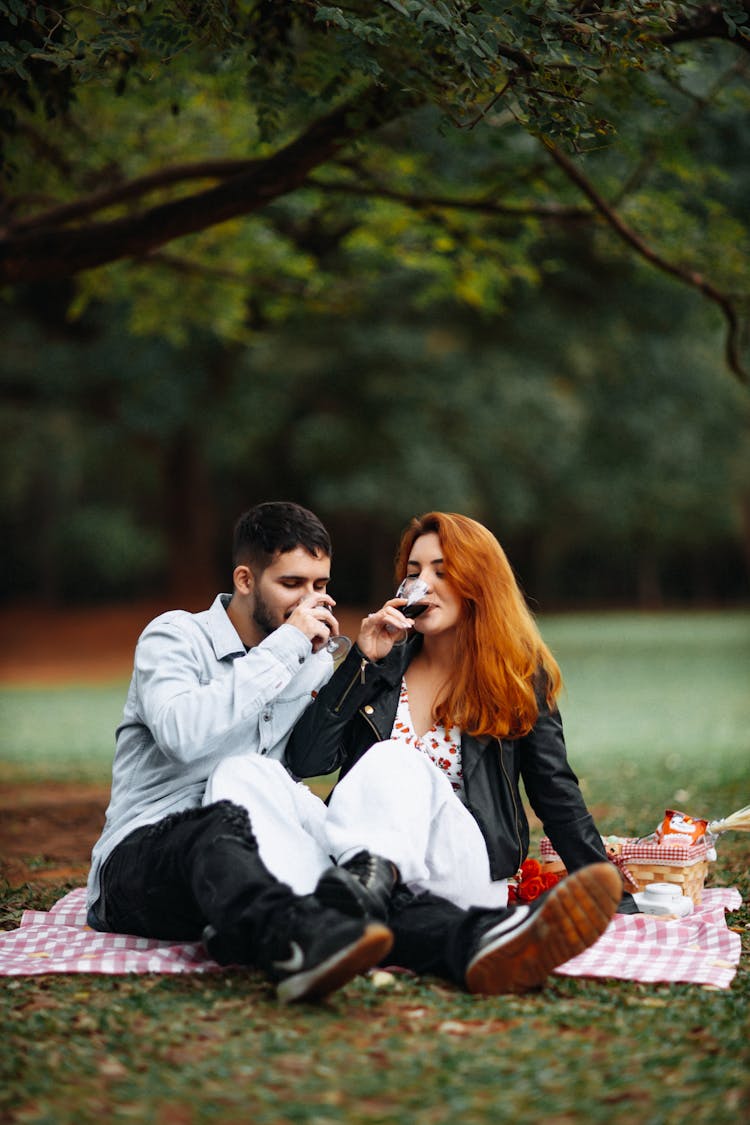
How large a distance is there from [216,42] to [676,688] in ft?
41.4

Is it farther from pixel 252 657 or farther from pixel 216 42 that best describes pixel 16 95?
pixel 252 657

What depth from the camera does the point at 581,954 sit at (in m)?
3.65

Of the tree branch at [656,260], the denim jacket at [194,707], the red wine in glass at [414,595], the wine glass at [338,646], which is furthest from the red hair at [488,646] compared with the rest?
the tree branch at [656,260]

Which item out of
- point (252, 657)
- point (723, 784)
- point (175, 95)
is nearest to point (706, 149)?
point (175, 95)

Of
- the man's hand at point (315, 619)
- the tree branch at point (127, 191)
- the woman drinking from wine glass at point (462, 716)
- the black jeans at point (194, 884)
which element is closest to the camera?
the black jeans at point (194, 884)

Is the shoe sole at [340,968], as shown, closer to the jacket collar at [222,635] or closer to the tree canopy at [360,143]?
the jacket collar at [222,635]

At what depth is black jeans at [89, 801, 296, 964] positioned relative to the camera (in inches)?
132

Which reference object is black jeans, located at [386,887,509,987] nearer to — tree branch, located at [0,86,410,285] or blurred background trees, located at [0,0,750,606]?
blurred background trees, located at [0,0,750,606]

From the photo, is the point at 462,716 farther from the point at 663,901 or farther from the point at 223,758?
the point at 663,901

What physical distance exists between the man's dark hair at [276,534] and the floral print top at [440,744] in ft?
2.24

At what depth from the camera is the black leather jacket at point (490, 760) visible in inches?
161

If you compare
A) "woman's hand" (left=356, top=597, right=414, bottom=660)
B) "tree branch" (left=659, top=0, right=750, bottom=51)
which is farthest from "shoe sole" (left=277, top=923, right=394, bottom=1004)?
"tree branch" (left=659, top=0, right=750, bottom=51)

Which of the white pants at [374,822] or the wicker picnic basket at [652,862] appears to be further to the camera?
the wicker picnic basket at [652,862]

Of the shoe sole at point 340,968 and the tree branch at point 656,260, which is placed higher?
the tree branch at point 656,260
